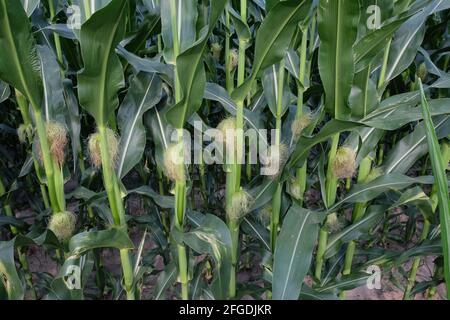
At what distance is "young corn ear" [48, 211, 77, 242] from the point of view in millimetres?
1136

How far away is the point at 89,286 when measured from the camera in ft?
6.07

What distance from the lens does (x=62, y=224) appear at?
114 centimetres

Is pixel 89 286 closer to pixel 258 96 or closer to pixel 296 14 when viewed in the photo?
pixel 258 96

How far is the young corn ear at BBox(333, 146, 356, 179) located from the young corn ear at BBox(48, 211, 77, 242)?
0.77m

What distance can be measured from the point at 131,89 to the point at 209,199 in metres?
0.97

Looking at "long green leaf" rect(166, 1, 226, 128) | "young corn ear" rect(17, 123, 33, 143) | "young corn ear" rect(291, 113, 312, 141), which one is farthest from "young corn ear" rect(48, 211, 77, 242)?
Result: "young corn ear" rect(291, 113, 312, 141)

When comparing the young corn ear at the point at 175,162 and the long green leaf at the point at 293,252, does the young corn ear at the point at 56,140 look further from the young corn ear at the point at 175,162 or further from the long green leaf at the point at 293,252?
the long green leaf at the point at 293,252

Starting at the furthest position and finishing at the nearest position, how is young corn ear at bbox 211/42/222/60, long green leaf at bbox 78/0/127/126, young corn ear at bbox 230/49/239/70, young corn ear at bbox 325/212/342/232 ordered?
young corn ear at bbox 211/42/222/60, young corn ear at bbox 230/49/239/70, young corn ear at bbox 325/212/342/232, long green leaf at bbox 78/0/127/126

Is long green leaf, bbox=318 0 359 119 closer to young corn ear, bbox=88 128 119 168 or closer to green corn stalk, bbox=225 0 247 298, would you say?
green corn stalk, bbox=225 0 247 298

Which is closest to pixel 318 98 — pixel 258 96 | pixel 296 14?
pixel 258 96

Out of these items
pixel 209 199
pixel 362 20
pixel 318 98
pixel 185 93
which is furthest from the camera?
pixel 209 199

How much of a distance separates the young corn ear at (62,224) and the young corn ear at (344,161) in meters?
0.77

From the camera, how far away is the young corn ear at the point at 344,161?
1186 millimetres

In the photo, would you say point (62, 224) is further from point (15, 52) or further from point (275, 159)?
point (275, 159)
